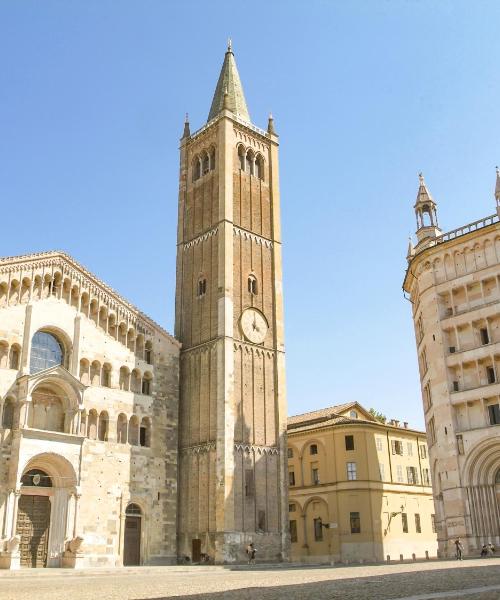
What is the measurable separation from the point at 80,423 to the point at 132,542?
7453mm

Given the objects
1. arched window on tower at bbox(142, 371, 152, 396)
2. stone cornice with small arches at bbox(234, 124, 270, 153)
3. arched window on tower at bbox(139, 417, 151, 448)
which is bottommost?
arched window on tower at bbox(139, 417, 151, 448)

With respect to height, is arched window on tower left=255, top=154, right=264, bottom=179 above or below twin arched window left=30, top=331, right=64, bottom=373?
above

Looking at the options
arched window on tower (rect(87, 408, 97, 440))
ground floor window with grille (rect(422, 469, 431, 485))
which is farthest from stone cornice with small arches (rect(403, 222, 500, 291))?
arched window on tower (rect(87, 408, 97, 440))

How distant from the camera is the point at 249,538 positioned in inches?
1487

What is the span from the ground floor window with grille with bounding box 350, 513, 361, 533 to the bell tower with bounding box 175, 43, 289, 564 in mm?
12693

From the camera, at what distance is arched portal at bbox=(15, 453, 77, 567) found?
33.6 meters

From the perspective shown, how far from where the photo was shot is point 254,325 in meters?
43.0

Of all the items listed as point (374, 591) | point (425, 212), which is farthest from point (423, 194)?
point (374, 591)

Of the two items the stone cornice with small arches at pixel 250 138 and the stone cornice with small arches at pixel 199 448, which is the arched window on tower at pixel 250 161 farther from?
the stone cornice with small arches at pixel 199 448

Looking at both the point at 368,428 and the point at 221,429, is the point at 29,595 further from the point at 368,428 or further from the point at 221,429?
the point at 368,428

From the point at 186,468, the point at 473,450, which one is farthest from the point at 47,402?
the point at 473,450

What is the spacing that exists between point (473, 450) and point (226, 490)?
46.5 ft

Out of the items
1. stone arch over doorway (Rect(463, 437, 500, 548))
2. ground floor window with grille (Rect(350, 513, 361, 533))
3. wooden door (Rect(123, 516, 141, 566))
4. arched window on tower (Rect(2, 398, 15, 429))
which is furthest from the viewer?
ground floor window with grille (Rect(350, 513, 361, 533))

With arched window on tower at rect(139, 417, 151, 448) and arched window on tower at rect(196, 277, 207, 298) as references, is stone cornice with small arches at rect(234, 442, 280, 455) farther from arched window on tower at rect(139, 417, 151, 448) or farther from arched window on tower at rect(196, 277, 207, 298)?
arched window on tower at rect(196, 277, 207, 298)
